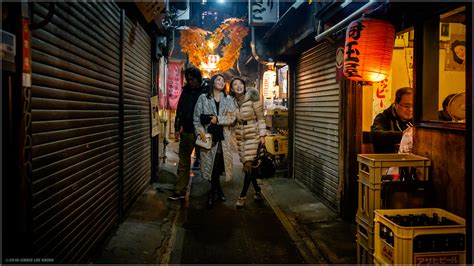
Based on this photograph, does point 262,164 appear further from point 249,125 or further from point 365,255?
point 365,255

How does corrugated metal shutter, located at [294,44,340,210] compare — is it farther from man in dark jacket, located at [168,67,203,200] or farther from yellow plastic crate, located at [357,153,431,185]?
man in dark jacket, located at [168,67,203,200]

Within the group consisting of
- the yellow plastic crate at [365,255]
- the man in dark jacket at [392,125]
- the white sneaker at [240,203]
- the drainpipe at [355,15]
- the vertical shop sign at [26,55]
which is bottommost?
the white sneaker at [240,203]

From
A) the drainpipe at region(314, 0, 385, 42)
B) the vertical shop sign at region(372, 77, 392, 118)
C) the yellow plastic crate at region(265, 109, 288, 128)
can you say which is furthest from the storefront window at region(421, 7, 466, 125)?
the yellow plastic crate at region(265, 109, 288, 128)

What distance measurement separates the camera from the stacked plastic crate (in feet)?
16.1

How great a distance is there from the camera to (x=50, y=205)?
12.8 ft

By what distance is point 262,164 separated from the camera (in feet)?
30.4

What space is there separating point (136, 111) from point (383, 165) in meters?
6.00

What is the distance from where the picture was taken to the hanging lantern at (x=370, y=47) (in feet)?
19.2

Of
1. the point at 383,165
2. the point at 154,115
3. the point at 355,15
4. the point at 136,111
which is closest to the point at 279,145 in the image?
the point at 154,115

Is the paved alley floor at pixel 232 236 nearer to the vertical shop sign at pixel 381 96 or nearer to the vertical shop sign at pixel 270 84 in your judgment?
the vertical shop sign at pixel 381 96

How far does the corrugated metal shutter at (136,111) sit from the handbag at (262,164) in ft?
9.57

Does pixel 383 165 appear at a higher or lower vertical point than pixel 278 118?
lower

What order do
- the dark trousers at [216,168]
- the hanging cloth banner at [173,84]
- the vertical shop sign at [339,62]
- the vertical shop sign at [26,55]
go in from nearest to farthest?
the vertical shop sign at [26,55] → the vertical shop sign at [339,62] → the dark trousers at [216,168] → the hanging cloth banner at [173,84]

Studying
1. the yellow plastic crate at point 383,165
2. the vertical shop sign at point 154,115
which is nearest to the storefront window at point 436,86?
the yellow plastic crate at point 383,165
